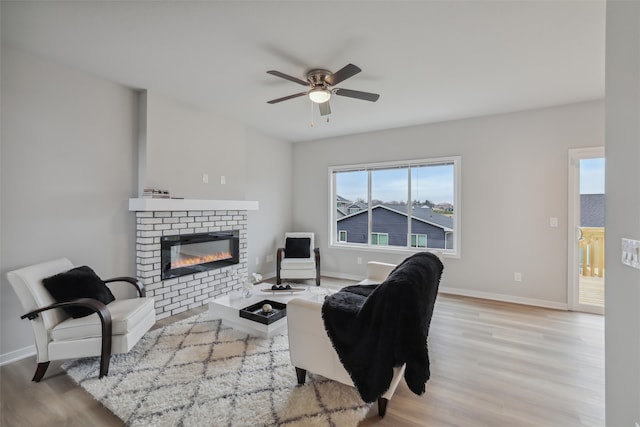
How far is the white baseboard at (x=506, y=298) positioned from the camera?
373 cm

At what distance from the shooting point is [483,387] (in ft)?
6.84

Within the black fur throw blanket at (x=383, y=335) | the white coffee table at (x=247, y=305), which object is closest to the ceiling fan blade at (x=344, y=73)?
the black fur throw blanket at (x=383, y=335)

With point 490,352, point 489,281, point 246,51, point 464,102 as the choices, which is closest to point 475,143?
point 464,102

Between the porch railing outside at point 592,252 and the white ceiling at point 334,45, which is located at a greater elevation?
the white ceiling at point 334,45

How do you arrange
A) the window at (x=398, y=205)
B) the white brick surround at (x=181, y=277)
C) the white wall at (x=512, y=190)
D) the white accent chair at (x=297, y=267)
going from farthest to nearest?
the white accent chair at (x=297, y=267) → the window at (x=398, y=205) → the white wall at (x=512, y=190) → the white brick surround at (x=181, y=277)

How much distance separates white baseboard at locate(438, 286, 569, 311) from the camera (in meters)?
3.73

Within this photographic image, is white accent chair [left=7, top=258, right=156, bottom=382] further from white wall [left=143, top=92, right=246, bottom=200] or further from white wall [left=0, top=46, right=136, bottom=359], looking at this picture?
white wall [left=143, top=92, right=246, bottom=200]

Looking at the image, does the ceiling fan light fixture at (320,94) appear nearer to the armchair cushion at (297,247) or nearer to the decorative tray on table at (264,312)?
the decorative tray on table at (264,312)

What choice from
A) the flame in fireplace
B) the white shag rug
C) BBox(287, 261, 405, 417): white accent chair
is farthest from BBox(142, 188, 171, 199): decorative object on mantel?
BBox(287, 261, 405, 417): white accent chair

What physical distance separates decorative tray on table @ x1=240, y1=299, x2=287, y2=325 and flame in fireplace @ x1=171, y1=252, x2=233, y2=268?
1.33 m

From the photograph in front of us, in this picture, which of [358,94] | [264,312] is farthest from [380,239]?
[358,94]

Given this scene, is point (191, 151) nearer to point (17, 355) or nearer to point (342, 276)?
point (17, 355)

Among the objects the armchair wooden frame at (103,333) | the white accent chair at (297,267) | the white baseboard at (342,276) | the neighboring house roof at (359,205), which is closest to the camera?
the armchair wooden frame at (103,333)

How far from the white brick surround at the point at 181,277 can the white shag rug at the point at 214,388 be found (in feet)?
2.43
